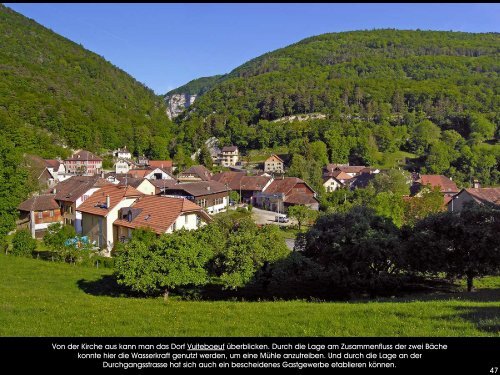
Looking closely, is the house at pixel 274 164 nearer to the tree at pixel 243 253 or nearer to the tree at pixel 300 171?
the tree at pixel 300 171

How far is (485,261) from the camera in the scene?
61.3 feet

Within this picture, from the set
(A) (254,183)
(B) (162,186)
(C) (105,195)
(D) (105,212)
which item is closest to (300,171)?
(A) (254,183)

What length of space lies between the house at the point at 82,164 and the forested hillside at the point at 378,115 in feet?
126

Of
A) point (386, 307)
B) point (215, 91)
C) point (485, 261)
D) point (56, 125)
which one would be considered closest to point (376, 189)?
point (485, 261)

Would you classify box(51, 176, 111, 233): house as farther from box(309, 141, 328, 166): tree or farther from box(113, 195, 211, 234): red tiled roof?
box(309, 141, 328, 166): tree

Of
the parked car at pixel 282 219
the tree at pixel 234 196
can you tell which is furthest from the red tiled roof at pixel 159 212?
the tree at pixel 234 196

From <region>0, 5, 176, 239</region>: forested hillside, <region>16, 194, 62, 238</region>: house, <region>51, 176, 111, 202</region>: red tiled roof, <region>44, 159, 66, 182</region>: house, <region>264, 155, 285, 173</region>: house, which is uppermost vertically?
<region>0, 5, 176, 239</region>: forested hillside

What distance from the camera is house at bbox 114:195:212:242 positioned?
29.4 metres

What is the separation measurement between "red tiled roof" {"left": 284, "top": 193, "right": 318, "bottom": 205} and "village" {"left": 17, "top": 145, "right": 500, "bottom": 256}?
5.7 inches

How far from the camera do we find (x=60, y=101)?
127 m

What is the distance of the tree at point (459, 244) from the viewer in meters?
18.3

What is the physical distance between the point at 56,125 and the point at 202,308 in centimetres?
11284

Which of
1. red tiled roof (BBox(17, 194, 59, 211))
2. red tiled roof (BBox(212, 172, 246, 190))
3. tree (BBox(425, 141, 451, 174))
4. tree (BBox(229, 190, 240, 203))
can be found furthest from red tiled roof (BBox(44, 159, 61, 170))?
tree (BBox(425, 141, 451, 174))
